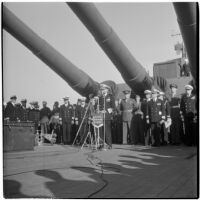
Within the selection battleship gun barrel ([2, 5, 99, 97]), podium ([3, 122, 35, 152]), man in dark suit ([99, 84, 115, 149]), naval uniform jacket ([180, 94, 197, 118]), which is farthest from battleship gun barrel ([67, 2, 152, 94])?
podium ([3, 122, 35, 152])

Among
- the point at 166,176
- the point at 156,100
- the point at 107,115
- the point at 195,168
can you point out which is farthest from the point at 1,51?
the point at 156,100

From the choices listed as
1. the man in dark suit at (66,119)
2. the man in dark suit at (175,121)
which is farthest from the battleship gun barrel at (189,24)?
the man in dark suit at (66,119)

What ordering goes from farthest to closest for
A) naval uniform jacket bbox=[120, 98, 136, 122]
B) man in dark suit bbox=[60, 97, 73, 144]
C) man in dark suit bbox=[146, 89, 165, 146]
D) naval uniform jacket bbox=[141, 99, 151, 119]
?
man in dark suit bbox=[60, 97, 73, 144]
naval uniform jacket bbox=[120, 98, 136, 122]
naval uniform jacket bbox=[141, 99, 151, 119]
man in dark suit bbox=[146, 89, 165, 146]

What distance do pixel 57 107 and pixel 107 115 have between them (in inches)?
77.4

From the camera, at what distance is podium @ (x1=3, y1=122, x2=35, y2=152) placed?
573 centimetres

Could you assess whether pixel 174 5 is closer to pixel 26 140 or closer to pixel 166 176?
pixel 166 176

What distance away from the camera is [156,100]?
703 cm

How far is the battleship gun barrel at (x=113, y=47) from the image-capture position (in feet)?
17.1

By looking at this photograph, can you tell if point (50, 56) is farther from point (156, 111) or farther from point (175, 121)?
point (175, 121)

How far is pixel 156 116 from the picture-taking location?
6922 millimetres

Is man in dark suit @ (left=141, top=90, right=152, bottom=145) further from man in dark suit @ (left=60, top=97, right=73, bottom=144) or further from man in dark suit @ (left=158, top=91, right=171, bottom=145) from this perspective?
man in dark suit @ (left=60, top=97, right=73, bottom=144)

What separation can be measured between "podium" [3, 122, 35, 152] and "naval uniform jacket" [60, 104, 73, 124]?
1.90 meters

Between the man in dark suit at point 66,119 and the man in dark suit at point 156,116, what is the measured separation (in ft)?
6.96

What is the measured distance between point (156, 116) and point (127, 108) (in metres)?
1.03
